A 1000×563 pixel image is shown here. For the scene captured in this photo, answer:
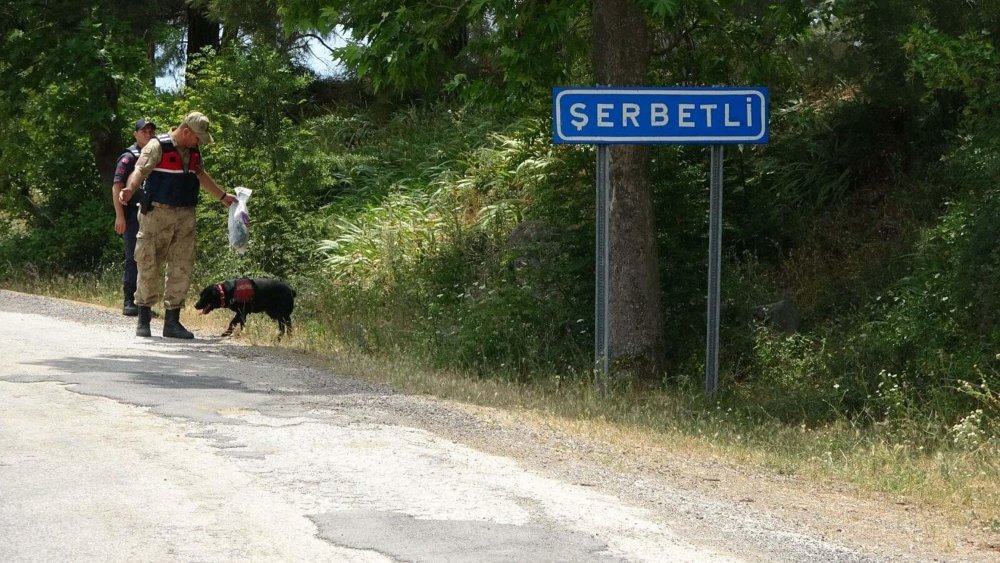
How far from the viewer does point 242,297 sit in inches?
497

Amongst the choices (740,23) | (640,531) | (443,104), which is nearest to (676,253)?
(740,23)

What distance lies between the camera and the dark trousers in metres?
14.2

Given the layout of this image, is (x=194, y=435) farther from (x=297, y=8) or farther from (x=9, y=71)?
(x=9, y=71)

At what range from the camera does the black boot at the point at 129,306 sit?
14.1 meters

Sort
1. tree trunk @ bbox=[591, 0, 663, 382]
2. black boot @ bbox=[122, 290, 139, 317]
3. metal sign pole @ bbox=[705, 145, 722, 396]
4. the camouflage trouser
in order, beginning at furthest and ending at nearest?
1. black boot @ bbox=[122, 290, 139, 317]
2. the camouflage trouser
3. tree trunk @ bbox=[591, 0, 663, 382]
4. metal sign pole @ bbox=[705, 145, 722, 396]

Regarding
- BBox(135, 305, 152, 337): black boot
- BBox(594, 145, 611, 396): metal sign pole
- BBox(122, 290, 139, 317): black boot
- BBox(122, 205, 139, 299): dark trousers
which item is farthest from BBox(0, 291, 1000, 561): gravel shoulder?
BBox(122, 205, 139, 299): dark trousers

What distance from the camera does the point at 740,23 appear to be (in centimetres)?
1334

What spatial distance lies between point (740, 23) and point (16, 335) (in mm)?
7776

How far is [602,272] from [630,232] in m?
1.17

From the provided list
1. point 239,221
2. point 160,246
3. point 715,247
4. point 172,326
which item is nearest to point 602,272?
point 715,247

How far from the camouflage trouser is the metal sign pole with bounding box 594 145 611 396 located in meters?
4.08

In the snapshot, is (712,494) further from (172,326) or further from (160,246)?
(160,246)

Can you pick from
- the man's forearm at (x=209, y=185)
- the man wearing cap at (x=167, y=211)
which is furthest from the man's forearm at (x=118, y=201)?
the man's forearm at (x=209, y=185)

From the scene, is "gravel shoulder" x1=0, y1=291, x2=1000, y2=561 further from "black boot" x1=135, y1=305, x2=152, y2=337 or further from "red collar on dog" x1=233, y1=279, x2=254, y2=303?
"red collar on dog" x1=233, y1=279, x2=254, y2=303
